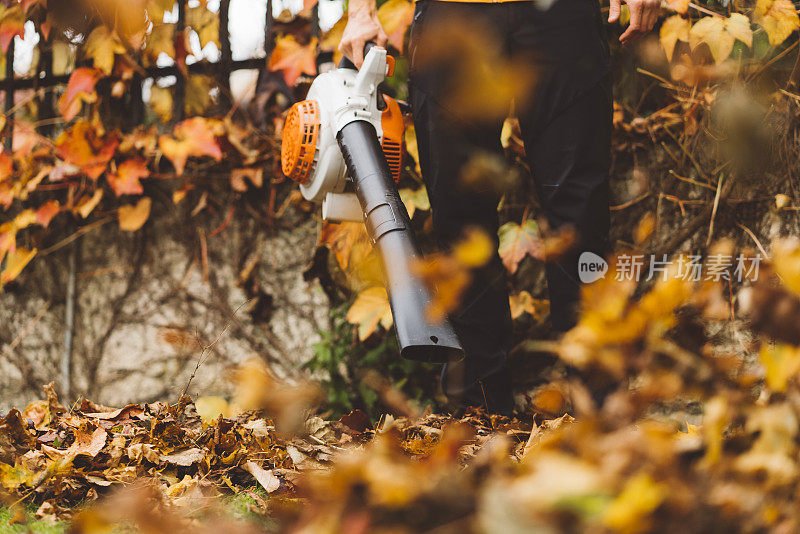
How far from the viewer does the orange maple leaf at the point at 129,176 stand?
6.61ft

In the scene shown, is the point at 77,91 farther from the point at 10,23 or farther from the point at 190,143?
the point at 190,143

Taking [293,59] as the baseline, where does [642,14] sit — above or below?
below

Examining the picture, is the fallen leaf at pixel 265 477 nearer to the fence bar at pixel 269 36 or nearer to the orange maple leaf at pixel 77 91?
the fence bar at pixel 269 36

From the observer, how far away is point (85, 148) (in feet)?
6.79

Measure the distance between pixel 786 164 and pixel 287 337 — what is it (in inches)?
57.8

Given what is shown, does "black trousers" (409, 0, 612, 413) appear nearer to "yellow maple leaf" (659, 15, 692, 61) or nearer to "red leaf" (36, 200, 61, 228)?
"yellow maple leaf" (659, 15, 692, 61)

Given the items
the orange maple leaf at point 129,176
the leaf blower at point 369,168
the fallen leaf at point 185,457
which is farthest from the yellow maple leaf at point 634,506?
the orange maple leaf at point 129,176

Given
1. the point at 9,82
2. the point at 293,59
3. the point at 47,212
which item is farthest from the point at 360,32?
the point at 9,82

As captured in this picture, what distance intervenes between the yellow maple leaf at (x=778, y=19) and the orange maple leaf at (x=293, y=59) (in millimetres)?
1172

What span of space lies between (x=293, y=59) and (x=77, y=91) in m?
0.72

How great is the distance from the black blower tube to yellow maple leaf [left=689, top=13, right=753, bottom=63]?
881 millimetres

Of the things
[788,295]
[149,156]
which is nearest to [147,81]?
[149,156]

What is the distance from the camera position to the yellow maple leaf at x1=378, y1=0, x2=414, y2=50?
5.41ft

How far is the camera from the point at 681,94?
1.73 metres
